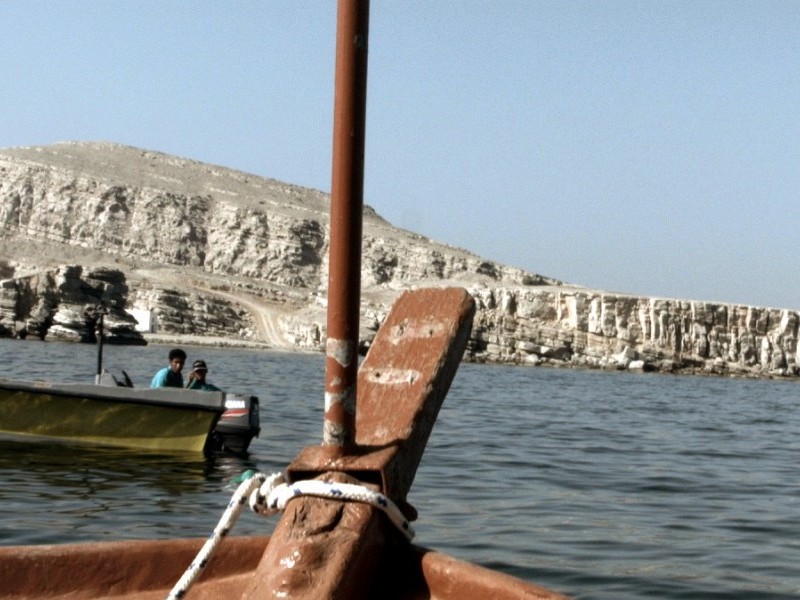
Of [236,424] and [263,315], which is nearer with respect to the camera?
[236,424]

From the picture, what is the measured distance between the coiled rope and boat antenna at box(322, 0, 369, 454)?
6.8 inches

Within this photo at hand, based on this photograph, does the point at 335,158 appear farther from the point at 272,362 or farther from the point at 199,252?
the point at 199,252

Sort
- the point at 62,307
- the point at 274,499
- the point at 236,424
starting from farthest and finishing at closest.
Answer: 1. the point at 62,307
2. the point at 236,424
3. the point at 274,499

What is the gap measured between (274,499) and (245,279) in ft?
303

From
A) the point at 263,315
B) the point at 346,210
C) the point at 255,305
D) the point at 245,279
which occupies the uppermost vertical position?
the point at 245,279

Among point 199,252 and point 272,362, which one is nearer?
point 272,362

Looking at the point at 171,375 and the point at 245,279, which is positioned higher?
the point at 245,279

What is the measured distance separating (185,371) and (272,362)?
11.2 metres

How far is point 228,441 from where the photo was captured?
14844 millimetres

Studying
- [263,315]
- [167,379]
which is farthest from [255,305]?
[167,379]

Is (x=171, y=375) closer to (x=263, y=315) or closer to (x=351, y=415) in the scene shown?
(x=351, y=415)

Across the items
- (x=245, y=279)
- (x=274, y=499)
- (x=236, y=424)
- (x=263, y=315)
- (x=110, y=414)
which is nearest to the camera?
(x=274, y=499)

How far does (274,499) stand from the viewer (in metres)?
4.14

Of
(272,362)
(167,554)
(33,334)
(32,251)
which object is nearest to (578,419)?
(167,554)
